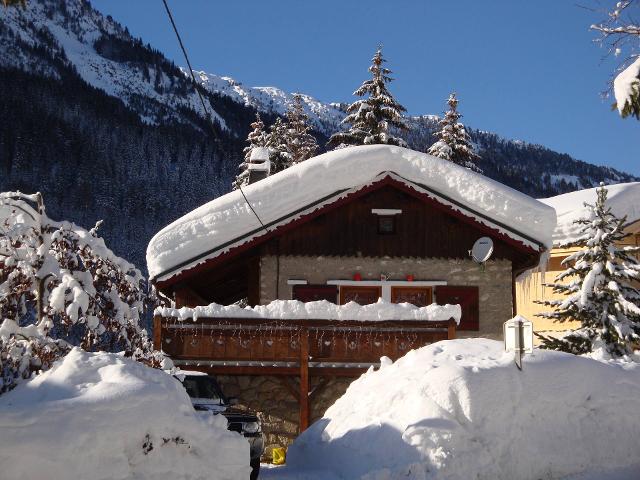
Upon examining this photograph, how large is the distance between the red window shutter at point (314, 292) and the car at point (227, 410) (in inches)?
227

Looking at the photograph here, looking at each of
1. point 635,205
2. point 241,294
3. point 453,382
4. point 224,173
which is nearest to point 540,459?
point 453,382

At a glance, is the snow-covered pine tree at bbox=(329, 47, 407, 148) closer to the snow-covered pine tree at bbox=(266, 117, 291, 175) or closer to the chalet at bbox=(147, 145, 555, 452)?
the snow-covered pine tree at bbox=(266, 117, 291, 175)

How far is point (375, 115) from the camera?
1362 inches

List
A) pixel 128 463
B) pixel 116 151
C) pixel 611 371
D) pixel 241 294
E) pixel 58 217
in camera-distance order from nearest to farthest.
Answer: pixel 128 463, pixel 611 371, pixel 241 294, pixel 58 217, pixel 116 151

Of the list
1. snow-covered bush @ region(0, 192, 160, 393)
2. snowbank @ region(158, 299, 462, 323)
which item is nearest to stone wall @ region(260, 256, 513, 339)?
snowbank @ region(158, 299, 462, 323)

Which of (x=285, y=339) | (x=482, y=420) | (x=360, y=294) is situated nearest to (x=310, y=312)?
(x=285, y=339)

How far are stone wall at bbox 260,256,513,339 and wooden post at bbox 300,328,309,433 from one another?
3267mm

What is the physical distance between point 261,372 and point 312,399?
122 centimetres

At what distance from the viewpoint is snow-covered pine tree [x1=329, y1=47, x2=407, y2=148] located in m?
34.2

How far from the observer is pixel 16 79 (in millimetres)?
114562

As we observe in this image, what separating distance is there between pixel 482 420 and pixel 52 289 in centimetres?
589

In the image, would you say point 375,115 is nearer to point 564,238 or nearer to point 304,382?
point 564,238

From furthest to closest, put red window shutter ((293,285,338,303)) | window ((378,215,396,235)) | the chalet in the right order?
window ((378,215,396,235)) < red window shutter ((293,285,338,303)) < the chalet

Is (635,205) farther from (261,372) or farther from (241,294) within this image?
(261,372)
